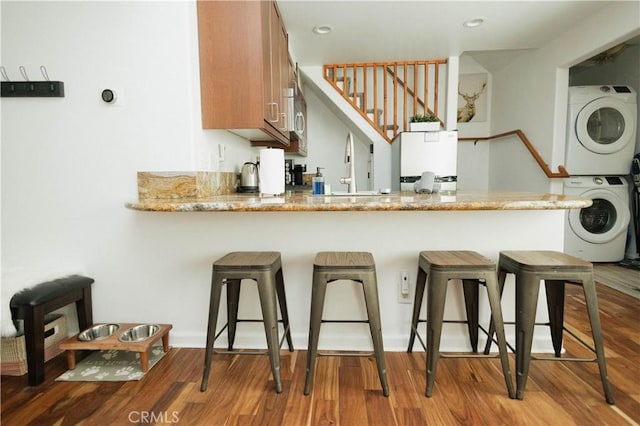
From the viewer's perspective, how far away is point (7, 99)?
6.20ft

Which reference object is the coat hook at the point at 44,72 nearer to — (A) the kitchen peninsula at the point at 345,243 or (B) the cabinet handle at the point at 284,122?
(A) the kitchen peninsula at the point at 345,243

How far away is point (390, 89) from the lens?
4391 millimetres

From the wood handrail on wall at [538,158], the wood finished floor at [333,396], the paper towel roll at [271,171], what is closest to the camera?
the wood finished floor at [333,396]

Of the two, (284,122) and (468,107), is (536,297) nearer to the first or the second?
(284,122)

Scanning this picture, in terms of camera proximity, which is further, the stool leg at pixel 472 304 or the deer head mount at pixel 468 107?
the deer head mount at pixel 468 107

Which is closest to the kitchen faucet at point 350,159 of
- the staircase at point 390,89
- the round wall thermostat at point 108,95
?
the round wall thermostat at point 108,95

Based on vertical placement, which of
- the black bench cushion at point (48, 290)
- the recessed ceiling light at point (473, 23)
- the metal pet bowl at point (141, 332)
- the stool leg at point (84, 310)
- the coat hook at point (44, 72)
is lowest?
the metal pet bowl at point (141, 332)

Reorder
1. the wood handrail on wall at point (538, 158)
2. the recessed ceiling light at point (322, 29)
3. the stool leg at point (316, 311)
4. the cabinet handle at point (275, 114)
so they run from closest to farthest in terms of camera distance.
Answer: the stool leg at point (316, 311) → the cabinet handle at point (275, 114) → the recessed ceiling light at point (322, 29) → the wood handrail on wall at point (538, 158)

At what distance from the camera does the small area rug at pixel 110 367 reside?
1.68 metres

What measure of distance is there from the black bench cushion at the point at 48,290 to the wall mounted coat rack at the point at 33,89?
1022mm

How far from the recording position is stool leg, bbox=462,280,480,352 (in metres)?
1.81

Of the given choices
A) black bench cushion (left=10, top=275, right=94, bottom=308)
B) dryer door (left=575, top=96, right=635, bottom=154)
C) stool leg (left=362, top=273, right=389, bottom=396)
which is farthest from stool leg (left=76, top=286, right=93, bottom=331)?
dryer door (left=575, top=96, right=635, bottom=154)

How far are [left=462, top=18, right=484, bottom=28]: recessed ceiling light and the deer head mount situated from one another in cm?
222

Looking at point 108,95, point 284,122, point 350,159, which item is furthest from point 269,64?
point 108,95
